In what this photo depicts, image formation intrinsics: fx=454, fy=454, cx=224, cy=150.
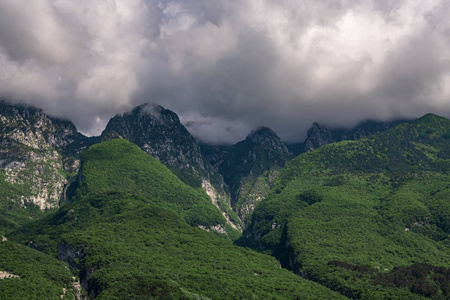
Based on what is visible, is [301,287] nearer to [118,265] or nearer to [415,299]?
[415,299]

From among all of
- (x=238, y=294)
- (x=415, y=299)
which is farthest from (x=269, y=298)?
(x=415, y=299)

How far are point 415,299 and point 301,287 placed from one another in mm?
45812

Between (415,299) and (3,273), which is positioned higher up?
(3,273)

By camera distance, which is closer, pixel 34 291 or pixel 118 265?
pixel 34 291

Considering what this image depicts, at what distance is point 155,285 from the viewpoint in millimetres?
166750

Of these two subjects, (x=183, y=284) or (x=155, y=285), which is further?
(x=183, y=284)

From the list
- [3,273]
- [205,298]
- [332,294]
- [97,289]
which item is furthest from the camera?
[332,294]

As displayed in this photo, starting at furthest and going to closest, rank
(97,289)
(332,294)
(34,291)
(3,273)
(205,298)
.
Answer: (332,294) < (97,289) < (205,298) < (3,273) < (34,291)

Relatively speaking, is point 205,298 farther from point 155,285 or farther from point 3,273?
point 3,273

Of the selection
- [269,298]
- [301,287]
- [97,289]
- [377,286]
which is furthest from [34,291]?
[377,286]

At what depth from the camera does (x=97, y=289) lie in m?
178

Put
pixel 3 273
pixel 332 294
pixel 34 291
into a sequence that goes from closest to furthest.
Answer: pixel 34 291 → pixel 3 273 → pixel 332 294

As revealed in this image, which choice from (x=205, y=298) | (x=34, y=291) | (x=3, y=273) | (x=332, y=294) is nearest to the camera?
(x=34, y=291)

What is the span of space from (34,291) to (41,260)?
3873 centimetres
